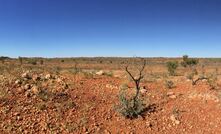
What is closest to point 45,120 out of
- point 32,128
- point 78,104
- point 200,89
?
point 32,128

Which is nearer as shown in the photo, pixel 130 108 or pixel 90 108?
pixel 130 108

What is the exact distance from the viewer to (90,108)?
34.1 feet

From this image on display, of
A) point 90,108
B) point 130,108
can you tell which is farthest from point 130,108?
point 90,108

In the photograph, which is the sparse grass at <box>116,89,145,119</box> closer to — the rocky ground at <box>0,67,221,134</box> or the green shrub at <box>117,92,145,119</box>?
the green shrub at <box>117,92,145,119</box>

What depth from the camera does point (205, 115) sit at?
10.5 meters

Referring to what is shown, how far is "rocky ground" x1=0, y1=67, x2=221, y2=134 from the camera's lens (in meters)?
9.30

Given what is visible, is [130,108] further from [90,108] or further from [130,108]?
[90,108]

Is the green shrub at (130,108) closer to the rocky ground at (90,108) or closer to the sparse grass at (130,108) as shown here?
the sparse grass at (130,108)

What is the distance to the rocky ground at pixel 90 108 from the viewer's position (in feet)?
30.5

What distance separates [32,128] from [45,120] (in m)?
0.51

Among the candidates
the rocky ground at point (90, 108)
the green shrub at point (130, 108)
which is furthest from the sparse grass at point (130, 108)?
the rocky ground at point (90, 108)

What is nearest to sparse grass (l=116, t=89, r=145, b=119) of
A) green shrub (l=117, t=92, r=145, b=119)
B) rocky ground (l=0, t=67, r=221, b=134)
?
green shrub (l=117, t=92, r=145, b=119)

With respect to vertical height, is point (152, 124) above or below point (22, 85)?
below

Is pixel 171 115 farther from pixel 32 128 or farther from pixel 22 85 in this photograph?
pixel 22 85
